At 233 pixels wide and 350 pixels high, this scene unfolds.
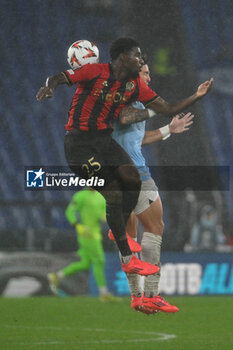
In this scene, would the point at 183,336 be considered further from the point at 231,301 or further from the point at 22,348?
the point at 231,301

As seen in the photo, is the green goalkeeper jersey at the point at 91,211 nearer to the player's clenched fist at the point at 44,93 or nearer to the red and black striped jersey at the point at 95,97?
the red and black striped jersey at the point at 95,97

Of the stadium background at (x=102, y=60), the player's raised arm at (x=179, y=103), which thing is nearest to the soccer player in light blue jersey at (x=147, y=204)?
the player's raised arm at (x=179, y=103)

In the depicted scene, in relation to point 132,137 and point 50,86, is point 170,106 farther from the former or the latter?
point 50,86

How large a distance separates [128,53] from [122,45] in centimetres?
5

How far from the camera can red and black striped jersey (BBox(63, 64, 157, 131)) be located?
15.9 ft

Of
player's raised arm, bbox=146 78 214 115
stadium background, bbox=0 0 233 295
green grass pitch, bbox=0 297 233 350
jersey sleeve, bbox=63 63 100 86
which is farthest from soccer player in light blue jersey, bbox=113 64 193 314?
green grass pitch, bbox=0 297 233 350

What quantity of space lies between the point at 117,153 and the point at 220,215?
10.7 m

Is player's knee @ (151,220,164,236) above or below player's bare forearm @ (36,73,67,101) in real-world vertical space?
below

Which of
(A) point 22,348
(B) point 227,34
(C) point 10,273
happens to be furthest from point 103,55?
(C) point 10,273

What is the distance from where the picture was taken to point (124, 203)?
202 inches

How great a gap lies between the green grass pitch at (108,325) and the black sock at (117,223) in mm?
4237

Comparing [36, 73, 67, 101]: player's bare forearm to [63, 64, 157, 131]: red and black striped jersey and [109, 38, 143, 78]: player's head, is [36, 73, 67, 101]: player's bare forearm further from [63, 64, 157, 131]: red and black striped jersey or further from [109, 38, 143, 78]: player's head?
[109, 38, 143, 78]: player's head

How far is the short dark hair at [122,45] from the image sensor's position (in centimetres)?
469

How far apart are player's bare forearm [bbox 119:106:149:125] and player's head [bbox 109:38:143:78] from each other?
9.5 inches
